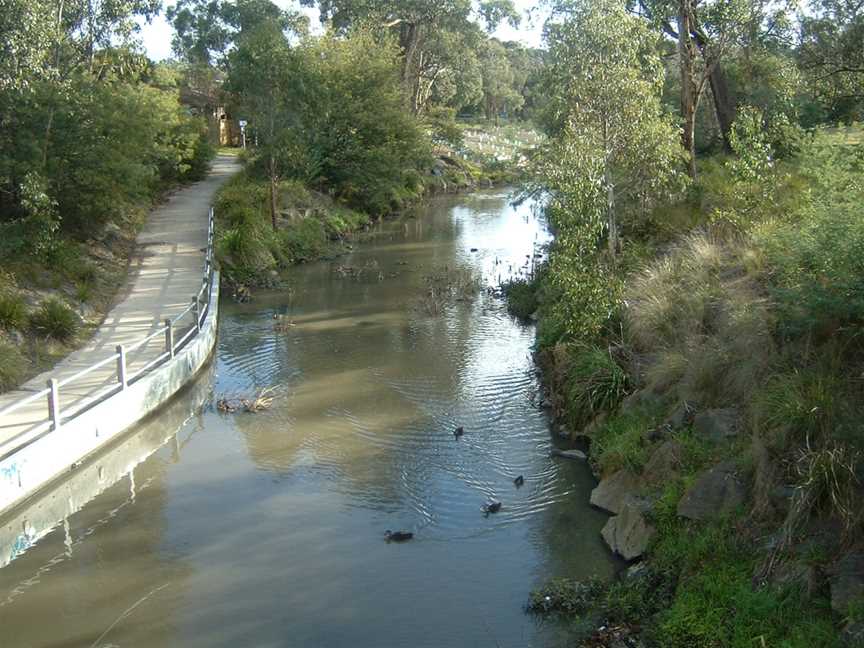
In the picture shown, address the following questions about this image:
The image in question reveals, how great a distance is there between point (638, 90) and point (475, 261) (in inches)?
512

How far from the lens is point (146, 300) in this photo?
2188 centimetres

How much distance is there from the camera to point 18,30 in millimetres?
20453

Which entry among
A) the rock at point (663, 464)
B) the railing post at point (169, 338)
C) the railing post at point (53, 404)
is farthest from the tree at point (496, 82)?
the rock at point (663, 464)

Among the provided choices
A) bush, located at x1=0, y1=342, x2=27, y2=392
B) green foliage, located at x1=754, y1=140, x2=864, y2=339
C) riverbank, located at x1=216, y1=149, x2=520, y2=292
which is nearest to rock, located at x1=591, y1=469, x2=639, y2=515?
green foliage, located at x1=754, y1=140, x2=864, y2=339

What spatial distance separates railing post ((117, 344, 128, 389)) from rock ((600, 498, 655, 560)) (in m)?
8.15

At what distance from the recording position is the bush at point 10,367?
49.6ft

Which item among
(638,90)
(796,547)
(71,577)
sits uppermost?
(638,90)

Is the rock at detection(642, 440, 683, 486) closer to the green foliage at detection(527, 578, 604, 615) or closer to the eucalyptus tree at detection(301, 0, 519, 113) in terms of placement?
the green foliage at detection(527, 578, 604, 615)

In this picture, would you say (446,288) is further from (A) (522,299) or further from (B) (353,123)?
(B) (353,123)

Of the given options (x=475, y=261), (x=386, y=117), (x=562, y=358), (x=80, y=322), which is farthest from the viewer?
(x=386, y=117)

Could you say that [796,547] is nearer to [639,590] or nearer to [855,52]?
[639,590]

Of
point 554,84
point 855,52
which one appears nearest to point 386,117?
point 554,84

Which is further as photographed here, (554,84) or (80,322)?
(554,84)

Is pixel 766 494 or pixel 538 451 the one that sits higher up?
pixel 766 494
